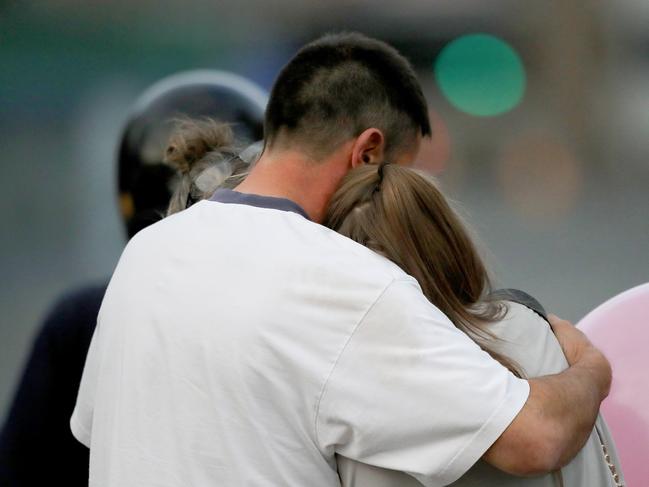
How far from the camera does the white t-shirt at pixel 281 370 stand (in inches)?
43.4

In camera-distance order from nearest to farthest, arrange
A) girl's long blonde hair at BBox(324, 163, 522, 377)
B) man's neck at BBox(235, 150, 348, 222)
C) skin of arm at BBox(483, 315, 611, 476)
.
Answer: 1. skin of arm at BBox(483, 315, 611, 476)
2. girl's long blonde hair at BBox(324, 163, 522, 377)
3. man's neck at BBox(235, 150, 348, 222)

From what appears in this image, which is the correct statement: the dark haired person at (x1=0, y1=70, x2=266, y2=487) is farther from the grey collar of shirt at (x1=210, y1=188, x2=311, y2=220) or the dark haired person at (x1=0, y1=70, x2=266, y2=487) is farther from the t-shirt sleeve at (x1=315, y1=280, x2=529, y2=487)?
the t-shirt sleeve at (x1=315, y1=280, x2=529, y2=487)

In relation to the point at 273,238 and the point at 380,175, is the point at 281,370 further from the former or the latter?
the point at 380,175

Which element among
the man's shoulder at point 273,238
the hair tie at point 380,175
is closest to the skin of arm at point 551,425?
the man's shoulder at point 273,238

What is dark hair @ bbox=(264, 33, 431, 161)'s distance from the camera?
Result: 150 centimetres

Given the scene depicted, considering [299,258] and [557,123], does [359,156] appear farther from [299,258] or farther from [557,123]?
[557,123]

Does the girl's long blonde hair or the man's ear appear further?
the man's ear

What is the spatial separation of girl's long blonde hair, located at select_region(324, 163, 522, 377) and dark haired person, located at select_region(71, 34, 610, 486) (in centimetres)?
8

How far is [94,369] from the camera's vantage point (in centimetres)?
143

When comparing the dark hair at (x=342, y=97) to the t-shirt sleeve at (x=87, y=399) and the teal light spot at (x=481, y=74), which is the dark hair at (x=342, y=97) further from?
the teal light spot at (x=481, y=74)

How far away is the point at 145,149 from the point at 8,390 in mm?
752

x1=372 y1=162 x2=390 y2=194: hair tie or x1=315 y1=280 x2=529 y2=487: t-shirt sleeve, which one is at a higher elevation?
x1=372 y1=162 x2=390 y2=194: hair tie

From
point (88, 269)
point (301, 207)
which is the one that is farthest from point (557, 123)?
point (88, 269)

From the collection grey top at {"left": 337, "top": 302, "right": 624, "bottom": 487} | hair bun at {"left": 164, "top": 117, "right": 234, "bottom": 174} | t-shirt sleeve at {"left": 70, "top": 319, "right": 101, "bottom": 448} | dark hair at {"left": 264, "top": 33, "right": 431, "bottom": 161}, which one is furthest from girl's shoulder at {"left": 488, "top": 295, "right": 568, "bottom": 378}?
hair bun at {"left": 164, "top": 117, "right": 234, "bottom": 174}
